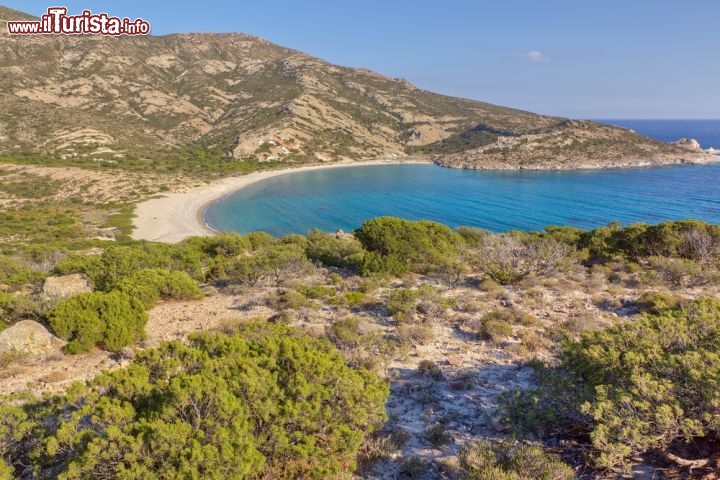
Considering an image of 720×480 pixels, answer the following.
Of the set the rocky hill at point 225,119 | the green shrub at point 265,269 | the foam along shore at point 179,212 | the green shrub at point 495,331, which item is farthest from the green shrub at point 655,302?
the rocky hill at point 225,119

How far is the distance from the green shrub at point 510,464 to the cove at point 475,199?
48597 millimetres

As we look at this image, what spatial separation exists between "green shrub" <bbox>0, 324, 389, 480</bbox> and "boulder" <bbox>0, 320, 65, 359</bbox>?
3.97 metres

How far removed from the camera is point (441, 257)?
57.9 feet

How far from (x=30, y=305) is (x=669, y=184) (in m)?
106

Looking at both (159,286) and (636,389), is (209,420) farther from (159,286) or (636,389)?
(159,286)

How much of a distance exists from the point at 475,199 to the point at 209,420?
242 ft

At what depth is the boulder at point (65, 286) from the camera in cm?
1375

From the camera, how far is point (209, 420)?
4941mm

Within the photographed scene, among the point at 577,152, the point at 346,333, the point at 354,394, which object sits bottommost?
the point at 346,333

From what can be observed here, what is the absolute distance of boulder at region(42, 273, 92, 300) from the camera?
45.1ft

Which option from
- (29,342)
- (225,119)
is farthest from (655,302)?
(225,119)

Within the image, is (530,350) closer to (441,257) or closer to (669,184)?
(441,257)

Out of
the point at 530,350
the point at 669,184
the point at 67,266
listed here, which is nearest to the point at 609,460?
the point at 530,350

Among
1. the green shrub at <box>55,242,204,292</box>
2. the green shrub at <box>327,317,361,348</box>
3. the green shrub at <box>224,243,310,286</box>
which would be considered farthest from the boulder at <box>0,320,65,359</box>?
the green shrub at <box>327,317,361,348</box>
